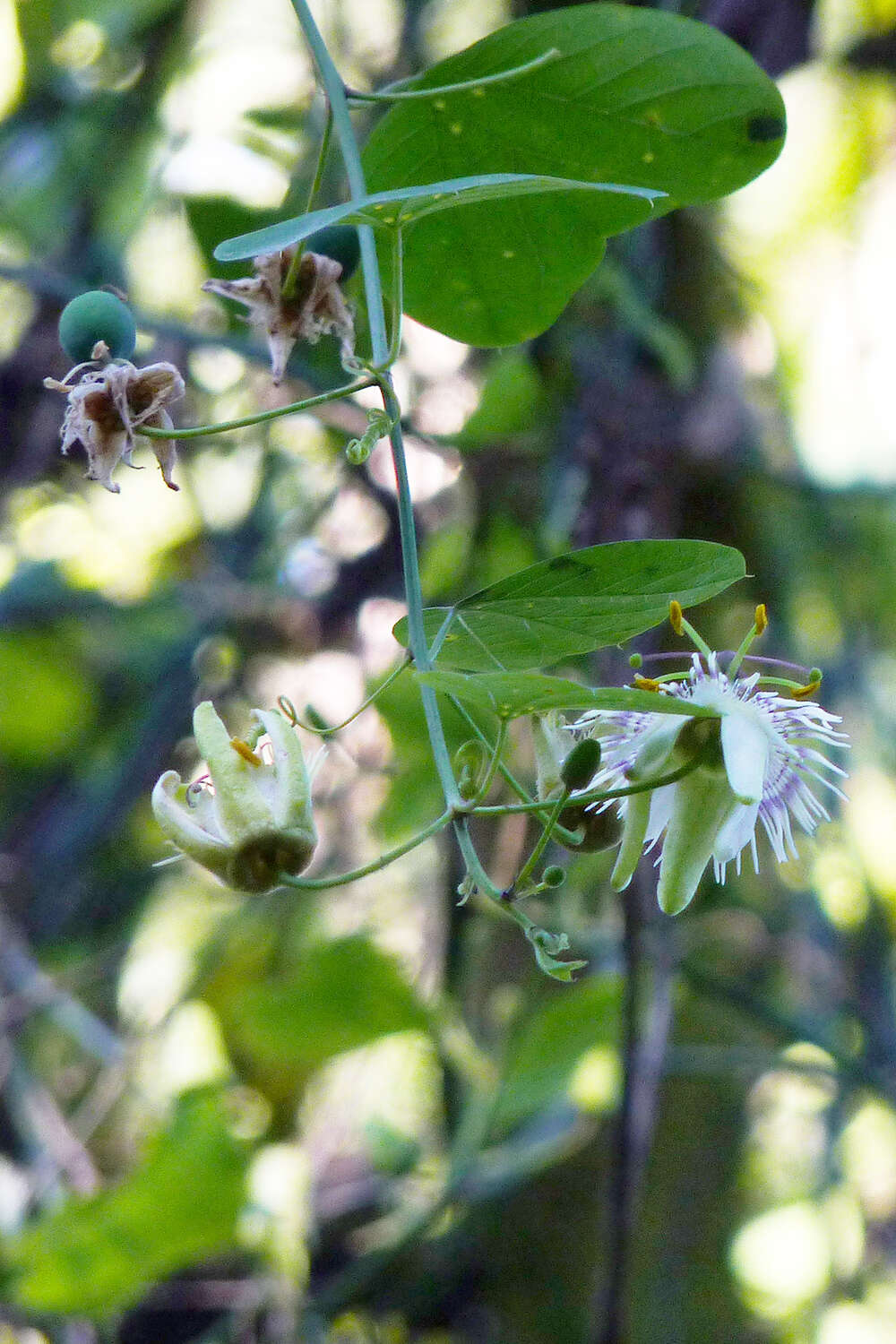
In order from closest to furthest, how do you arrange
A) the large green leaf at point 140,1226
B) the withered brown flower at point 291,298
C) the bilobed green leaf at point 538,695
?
the bilobed green leaf at point 538,695 → the withered brown flower at point 291,298 → the large green leaf at point 140,1226

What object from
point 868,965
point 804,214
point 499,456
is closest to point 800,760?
point 499,456

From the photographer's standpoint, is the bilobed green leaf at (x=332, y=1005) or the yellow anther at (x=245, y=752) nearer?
the yellow anther at (x=245, y=752)

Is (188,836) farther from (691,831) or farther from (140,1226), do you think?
Result: (140,1226)

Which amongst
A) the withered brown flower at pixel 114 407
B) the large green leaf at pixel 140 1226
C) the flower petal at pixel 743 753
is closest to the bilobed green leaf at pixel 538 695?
the flower petal at pixel 743 753

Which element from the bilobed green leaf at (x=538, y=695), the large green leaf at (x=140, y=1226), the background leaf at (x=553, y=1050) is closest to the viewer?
the bilobed green leaf at (x=538, y=695)

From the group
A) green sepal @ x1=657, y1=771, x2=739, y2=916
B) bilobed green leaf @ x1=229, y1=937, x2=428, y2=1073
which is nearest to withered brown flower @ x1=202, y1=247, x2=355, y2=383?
green sepal @ x1=657, y1=771, x2=739, y2=916

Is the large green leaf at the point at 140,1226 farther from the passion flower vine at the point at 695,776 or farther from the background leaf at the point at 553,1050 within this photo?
the passion flower vine at the point at 695,776

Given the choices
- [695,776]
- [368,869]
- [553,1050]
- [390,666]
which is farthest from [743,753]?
[553,1050]
